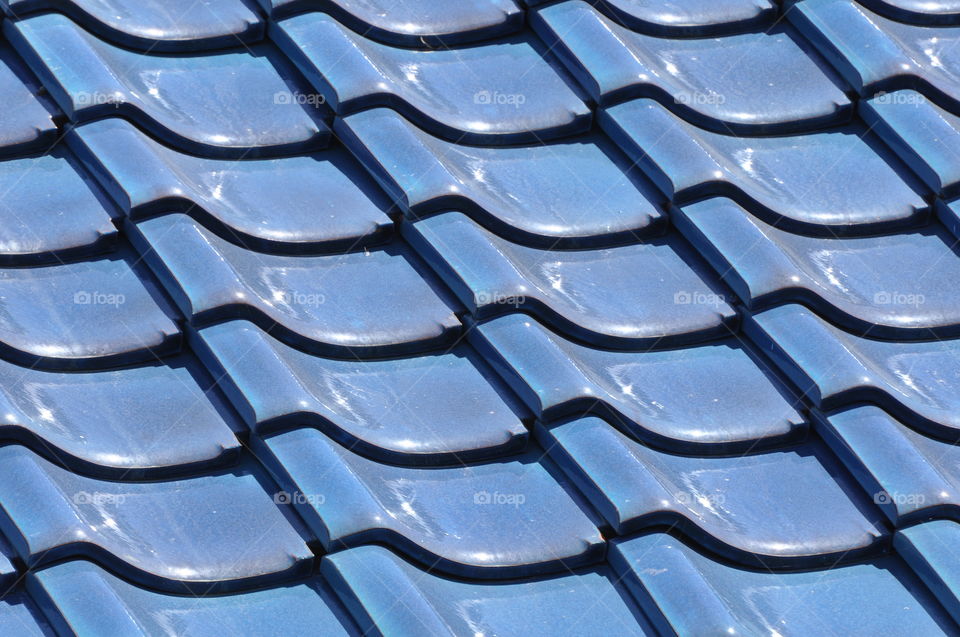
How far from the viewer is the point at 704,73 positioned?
375 cm

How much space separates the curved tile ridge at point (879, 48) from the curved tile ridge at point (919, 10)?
0.02m

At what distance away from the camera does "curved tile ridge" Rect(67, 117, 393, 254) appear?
318 cm

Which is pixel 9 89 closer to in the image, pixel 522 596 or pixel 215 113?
pixel 215 113

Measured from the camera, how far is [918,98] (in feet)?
12.3

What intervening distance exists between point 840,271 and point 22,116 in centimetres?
190

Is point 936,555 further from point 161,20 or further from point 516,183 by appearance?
point 161,20

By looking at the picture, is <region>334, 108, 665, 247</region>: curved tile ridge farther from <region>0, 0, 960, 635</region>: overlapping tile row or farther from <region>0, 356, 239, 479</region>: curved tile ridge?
<region>0, 356, 239, 479</region>: curved tile ridge

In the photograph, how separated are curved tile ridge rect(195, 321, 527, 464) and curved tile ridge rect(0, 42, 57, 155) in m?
0.69

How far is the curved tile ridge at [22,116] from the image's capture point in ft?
10.8

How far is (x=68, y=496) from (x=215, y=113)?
110cm

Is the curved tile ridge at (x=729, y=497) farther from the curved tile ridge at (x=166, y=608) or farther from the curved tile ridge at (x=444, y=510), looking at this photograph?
the curved tile ridge at (x=166, y=608)

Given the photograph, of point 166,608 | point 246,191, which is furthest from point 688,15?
point 166,608

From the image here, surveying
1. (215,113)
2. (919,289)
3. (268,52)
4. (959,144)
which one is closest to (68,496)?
(215,113)

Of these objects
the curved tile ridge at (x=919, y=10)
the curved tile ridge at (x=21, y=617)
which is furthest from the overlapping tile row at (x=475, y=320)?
the curved tile ridge at (x=919, y=10)
